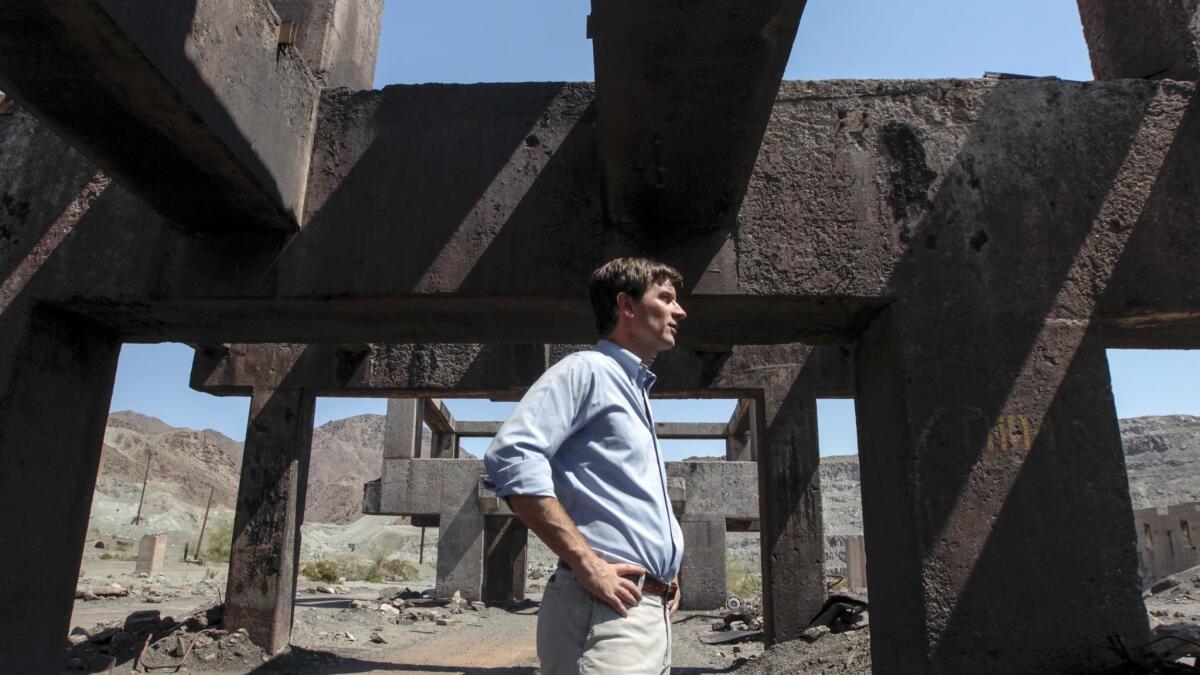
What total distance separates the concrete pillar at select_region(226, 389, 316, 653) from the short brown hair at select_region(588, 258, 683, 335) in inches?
304

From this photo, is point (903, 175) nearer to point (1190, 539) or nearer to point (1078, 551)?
point (1078, 551)

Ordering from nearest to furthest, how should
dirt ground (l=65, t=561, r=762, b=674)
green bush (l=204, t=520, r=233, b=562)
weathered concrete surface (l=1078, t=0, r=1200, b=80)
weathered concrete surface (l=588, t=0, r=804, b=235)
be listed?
weathered concrete surface (l=588, t=0, r=804, b=235) < weathered concrete surface (l=1078, t=0, r=1200, b=80) < dirt ground (l=65, t=561, r=762, b=674) < green bush (l=204, t=520, r=233, b=562)

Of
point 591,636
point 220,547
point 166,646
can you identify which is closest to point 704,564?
point 166,646

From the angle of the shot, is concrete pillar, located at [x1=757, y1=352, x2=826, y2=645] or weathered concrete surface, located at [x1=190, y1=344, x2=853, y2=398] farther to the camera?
weathered concrete surface, located at [x1=190, y1=344, x2=853, y2=398]

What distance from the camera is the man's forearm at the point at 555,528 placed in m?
1.81

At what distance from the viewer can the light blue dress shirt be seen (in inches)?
73.6

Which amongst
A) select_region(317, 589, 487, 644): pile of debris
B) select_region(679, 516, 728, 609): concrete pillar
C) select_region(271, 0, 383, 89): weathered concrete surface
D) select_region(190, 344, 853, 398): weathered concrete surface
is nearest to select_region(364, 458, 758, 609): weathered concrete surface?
select_region(679, 516, 728, 609): concrete pillar

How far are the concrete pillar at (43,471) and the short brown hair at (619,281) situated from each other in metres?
2.65

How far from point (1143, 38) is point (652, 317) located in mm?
2968

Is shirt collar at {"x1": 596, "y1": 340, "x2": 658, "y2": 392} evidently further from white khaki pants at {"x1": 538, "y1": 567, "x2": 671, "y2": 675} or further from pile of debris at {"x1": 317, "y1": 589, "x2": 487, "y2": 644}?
pile of debris at {"x1": 317, "y1": 589, "x2": 487, "y2": 644}

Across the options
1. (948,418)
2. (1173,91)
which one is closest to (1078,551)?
(948,418)

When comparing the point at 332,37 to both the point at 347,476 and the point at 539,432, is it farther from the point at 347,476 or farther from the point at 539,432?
the point at 347,476

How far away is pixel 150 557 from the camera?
23.2 metres

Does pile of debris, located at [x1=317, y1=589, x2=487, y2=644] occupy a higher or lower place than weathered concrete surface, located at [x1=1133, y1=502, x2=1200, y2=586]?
lower
